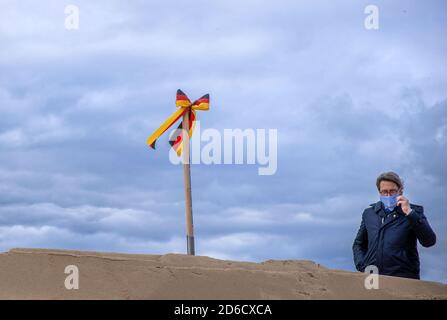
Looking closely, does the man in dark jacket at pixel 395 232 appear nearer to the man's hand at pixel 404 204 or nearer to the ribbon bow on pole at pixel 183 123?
the man's hand at pixel 404 204

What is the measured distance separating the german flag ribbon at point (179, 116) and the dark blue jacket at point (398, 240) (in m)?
4.37

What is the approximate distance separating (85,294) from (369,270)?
114 inches

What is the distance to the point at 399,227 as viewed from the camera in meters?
6.11

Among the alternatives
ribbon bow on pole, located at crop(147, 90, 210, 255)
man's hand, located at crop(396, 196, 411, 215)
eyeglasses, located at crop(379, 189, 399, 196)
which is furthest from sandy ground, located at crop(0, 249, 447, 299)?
ribbon bow on pole, located at crop(147, 90, 210, 255)

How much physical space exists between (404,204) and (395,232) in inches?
12.6

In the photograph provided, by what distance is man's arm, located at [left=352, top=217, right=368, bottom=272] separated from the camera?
6.50 meters

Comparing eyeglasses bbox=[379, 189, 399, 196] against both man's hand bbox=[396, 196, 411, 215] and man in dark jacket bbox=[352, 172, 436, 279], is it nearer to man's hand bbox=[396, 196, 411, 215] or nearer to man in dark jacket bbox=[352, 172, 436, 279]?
man in dark jacket bbox=[352, 172, 436, 279]

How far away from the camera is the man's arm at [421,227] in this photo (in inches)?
235

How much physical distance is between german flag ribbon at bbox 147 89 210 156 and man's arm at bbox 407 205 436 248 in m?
4.67

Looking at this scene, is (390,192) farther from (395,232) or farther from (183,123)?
(183,123)

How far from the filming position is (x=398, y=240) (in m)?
6.07

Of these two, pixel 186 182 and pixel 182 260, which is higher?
pixel 186 182
